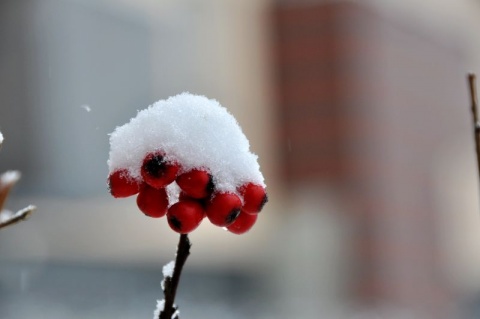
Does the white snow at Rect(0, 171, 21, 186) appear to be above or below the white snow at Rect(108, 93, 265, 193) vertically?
below

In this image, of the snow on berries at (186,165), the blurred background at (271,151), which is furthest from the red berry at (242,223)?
the blurred background at (271,151)

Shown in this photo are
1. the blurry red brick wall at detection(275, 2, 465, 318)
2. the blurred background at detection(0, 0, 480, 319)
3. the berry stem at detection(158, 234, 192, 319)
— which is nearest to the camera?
the berry stem at detection(158, 234, 192, 319)

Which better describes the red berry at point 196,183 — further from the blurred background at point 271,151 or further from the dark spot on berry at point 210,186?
the blurred background at point 271,151

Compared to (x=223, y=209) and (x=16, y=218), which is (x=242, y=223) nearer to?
(x=223, y=209)

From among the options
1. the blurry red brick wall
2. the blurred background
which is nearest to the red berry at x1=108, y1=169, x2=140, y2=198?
the blurred background

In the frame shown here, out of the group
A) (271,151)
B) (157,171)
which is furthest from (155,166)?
(271,151)

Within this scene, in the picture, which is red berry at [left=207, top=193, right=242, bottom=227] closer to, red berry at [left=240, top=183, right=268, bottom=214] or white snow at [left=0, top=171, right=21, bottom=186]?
red berry at [left=240, top=183, right=268, bottom=214]

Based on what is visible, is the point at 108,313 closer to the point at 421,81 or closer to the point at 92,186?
the point at 92,186
